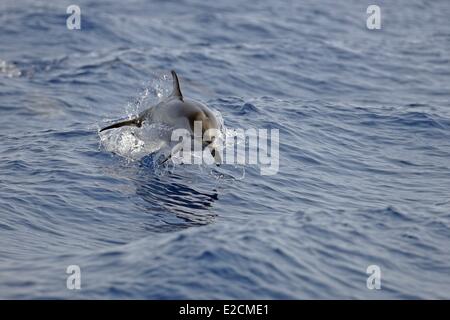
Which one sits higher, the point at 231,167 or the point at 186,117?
the point at 186,117

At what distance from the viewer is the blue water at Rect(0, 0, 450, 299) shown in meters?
10.1

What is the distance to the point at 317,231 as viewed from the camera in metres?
11.5

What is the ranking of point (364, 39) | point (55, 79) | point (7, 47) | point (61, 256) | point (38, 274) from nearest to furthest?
1. point (38, 274)
2. point (61, 256)
3. point (55, 79)
4. point (7, 47)
5. point (364, 39)

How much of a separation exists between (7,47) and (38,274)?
15.2 meters

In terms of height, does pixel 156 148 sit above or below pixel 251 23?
below

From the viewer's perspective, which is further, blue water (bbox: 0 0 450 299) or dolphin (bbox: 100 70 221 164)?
dolphin (bbox: 100 70 221 164)

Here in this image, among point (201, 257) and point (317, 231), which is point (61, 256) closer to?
point (201, 257)

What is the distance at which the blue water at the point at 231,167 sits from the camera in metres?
10.1

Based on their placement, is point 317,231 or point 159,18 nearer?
point 317,231

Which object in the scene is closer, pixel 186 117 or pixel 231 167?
pixel 186 117

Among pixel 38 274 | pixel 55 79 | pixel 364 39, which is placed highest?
pixel 364 39

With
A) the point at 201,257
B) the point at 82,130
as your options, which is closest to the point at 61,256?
the point at 201,257

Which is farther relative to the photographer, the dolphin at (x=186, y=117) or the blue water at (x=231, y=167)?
the dolphin at (x=186, y=117)

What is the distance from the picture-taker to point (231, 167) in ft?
48.7
